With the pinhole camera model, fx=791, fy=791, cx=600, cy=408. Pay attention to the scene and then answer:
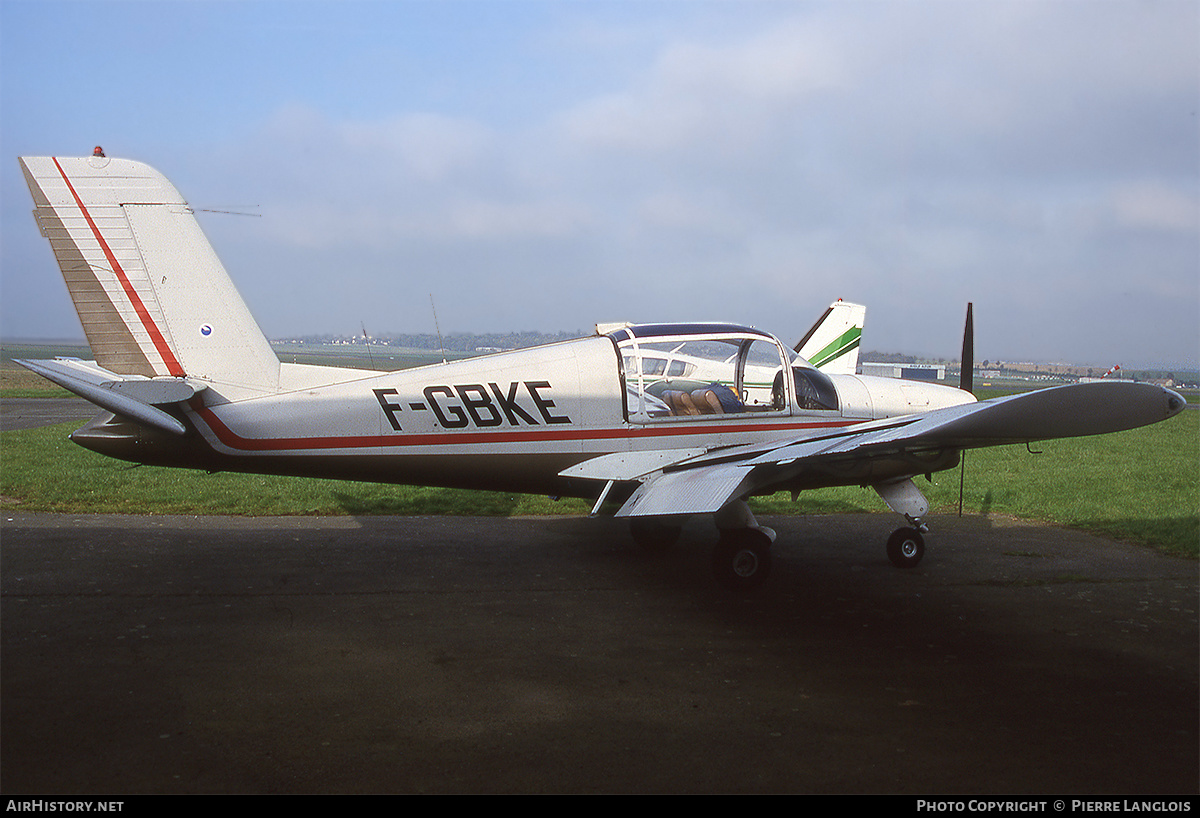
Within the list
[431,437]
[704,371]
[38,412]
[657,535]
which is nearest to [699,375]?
[704,371]

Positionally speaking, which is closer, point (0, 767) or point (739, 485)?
point (0, 767)

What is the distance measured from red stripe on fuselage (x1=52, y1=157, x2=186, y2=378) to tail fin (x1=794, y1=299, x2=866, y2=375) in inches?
627

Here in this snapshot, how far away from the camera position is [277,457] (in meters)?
7.09

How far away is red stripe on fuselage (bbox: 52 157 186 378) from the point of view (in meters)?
6.85

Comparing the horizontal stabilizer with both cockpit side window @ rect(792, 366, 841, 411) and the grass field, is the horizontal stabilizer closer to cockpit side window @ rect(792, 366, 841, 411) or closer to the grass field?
the grass field

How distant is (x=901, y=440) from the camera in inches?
240

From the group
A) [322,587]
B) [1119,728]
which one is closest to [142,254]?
[322,587]

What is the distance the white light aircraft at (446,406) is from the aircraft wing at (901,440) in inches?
1.4

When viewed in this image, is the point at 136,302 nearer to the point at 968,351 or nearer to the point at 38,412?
the point at 968,351

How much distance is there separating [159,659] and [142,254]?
3730 mm

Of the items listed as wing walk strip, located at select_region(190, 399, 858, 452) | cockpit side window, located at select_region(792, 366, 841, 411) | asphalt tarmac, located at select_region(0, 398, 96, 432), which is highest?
cockpit side window, located at select_region(792, 366, 841, 411)

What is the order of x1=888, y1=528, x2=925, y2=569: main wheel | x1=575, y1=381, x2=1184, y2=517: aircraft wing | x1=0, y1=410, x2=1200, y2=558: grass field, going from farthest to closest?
x1=0, y1=410, x2=1200, y2=558: grass field, x1=888, y1=528, x2=925, y2=569: main wheel, x1=575, y1=381, x2=1184, y2=517: aircraft wing

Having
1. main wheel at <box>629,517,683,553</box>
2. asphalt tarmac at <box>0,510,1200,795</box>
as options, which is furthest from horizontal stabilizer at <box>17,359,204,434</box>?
main wheel at <box>629,517,683,553</box>
